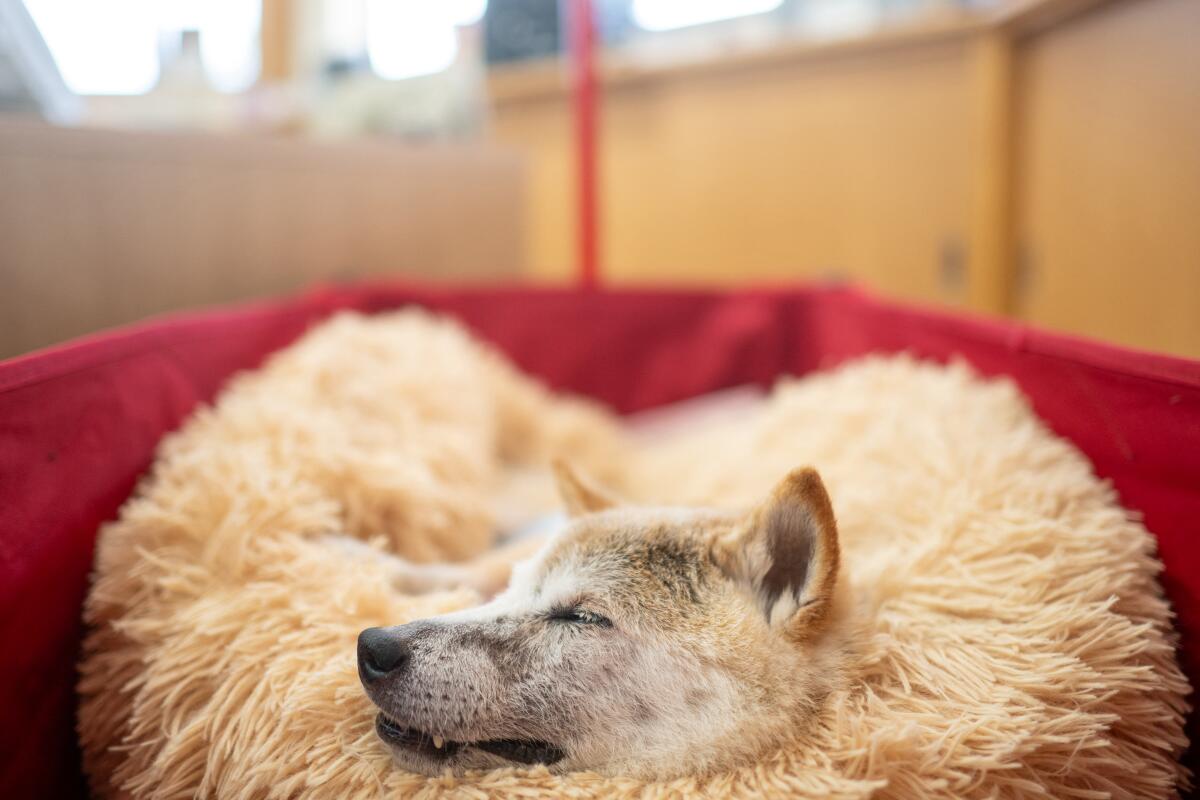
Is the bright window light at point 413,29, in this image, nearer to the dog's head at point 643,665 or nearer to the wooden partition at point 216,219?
the wooden partition at point 216,219

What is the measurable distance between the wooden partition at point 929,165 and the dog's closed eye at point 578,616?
1.12 meters

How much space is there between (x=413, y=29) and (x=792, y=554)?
10.8 ft

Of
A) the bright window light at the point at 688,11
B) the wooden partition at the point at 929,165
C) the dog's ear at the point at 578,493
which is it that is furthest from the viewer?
the bright window light at the point at 688,11

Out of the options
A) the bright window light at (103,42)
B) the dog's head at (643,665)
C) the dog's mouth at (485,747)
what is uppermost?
the bright window light at (103,42)

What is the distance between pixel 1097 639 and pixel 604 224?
2.89 meters

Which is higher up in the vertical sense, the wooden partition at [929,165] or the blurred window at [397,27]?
the blurred window at [397,27]

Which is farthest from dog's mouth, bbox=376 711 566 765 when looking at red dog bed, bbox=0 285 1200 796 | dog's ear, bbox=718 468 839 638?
red dog bed, bbox=0 285 1200 796

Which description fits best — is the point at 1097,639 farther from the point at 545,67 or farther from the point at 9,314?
the point at 545,67

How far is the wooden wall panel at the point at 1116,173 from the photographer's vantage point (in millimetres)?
1345

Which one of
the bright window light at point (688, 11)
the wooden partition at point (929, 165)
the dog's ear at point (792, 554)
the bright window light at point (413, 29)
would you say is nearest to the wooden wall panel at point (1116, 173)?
the wooden partition at point (929, 165)

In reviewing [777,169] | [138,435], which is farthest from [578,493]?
[777,169]

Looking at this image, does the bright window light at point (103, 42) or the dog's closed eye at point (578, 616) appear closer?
the dog's closed eye at point (578, 616)

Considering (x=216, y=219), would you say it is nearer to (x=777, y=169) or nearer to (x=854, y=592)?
(x=854, y=592)

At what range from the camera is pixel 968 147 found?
103 inches
